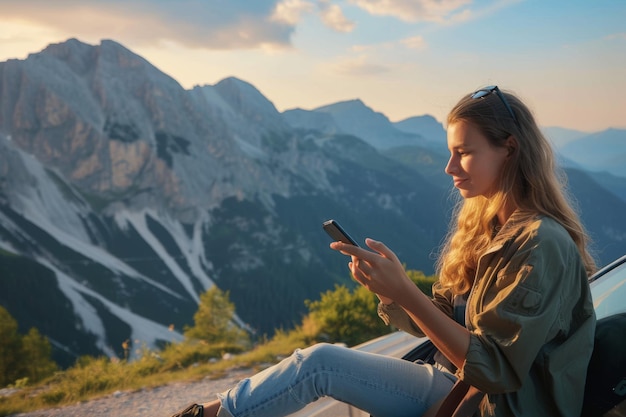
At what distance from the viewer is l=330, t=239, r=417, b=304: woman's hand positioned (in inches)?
77.6

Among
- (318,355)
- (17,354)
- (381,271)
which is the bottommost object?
(17,354)

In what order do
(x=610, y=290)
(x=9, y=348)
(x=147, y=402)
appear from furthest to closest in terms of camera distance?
(x=9, y=348)
(x=147, y=402)
(x=610, y=290)

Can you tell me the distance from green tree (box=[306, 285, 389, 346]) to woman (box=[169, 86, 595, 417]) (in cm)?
554

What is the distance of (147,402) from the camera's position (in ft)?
17.5

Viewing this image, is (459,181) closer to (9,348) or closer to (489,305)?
(489,305)

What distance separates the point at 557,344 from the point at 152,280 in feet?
371

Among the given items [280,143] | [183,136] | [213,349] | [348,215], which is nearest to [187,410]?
[213,349]

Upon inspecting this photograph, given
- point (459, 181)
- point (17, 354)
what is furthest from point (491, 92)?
point (17, 354)

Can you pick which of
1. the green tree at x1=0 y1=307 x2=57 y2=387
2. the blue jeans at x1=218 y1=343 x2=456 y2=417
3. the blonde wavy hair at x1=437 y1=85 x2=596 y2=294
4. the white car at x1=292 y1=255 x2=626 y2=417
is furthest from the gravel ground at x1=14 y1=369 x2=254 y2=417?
the green tree at x1=0 y1=307 x2=57 y2=387

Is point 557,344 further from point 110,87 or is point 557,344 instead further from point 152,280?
point 110,87

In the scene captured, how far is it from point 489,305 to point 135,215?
130 metres

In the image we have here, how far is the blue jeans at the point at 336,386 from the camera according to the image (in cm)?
224

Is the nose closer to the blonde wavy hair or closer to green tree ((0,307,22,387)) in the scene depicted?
the blonde wavy hair

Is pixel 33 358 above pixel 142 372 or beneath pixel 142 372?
beneath
